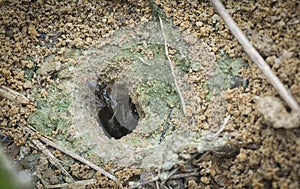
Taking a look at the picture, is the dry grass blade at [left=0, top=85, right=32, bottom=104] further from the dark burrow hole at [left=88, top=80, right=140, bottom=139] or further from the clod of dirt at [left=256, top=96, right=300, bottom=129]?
the clod of dirt at [left=256, top=96, right=300, bottom=129]

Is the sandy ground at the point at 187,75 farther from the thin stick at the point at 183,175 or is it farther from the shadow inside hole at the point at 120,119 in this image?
the shadow inside hole at the point at 120,119

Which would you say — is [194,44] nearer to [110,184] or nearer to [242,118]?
[242,118]

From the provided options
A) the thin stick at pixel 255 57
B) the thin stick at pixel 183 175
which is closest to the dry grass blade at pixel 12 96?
the thin stick at pixel 183 175

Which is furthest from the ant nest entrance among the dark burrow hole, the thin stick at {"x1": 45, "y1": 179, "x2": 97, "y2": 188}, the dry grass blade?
the dry grass blade

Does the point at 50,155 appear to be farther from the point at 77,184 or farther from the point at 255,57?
the point at 255,57

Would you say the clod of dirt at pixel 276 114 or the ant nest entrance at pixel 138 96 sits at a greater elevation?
the ant nest entrance at pixel 138 96

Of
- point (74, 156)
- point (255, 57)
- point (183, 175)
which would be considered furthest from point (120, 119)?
point (255, 57)
